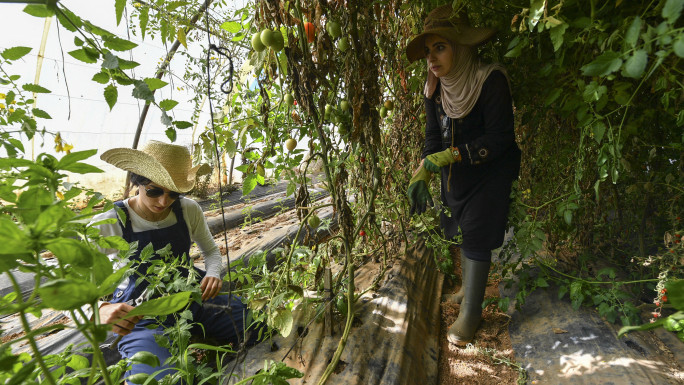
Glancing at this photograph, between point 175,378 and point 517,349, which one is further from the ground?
point 175,378

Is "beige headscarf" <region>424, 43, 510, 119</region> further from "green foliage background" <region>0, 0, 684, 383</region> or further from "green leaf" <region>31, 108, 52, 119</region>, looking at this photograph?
"green leaf" <region>31, 108, 52, 119</region>

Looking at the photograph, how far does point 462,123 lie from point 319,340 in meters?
1.15

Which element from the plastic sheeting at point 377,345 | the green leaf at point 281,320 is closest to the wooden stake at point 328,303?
the plastic sheeting at point 377,345

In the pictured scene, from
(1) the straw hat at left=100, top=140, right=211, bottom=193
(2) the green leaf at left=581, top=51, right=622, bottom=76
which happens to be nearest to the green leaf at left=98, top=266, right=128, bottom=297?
(2) the green leaf at left=581, top=51, right=622, bottom=76

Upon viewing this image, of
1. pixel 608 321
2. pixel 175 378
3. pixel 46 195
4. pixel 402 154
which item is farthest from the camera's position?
Result: pixel 402 154

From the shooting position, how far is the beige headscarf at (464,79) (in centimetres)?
151

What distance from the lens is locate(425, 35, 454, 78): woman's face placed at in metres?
1.50

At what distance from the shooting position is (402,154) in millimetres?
2139

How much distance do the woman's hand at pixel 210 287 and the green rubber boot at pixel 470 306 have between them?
3.84 ft

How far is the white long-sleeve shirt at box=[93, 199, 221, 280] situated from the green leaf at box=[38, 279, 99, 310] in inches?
58.2

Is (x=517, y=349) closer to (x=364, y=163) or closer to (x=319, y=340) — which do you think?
(x=319, y=340)

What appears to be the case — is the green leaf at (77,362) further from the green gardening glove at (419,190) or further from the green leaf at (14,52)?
the green gardening glove at (419,190)

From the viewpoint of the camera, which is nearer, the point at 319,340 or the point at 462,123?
the point at 319,340

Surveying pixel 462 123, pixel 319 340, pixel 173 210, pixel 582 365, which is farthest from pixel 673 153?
pixel 173 210
